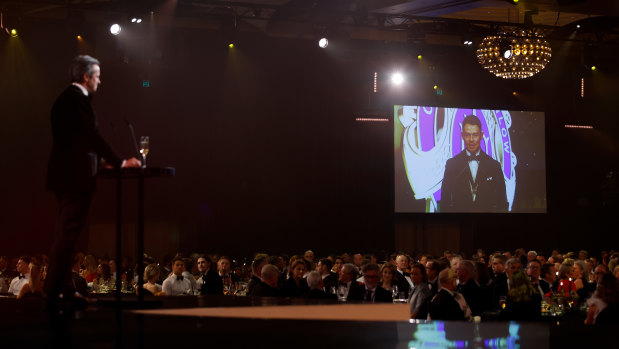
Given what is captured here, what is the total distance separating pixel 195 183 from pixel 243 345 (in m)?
11.3

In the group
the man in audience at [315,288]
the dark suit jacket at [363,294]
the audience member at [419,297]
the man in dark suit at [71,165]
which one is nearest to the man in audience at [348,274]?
the dark suit jacket at [363,294]

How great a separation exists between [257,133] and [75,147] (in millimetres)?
10805

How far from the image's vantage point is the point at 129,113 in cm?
1344

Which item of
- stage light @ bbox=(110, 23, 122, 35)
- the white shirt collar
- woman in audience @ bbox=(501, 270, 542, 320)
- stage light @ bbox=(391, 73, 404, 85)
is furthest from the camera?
A: stage light @ bbox=(391, 73, 404, 85)

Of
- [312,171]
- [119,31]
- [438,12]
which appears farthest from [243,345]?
[312,171]

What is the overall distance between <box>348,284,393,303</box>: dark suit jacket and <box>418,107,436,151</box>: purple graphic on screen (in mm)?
8200

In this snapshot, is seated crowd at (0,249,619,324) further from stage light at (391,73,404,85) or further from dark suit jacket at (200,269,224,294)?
stage light at (391,73,404,85)

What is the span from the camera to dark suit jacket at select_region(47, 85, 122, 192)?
137 inches

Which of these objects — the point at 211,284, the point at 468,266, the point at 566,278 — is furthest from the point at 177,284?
the point at 566,278

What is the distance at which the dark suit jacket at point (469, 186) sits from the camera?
14531 mm

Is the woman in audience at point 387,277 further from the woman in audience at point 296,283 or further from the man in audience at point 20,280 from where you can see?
the man in audience at point 20,280

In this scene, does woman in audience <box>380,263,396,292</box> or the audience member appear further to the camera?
woman in audience <box>380,263,396,292</box>

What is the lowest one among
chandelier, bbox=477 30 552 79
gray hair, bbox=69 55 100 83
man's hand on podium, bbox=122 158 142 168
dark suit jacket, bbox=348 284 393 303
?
dark suit jacket, bbox=348 284 393 303

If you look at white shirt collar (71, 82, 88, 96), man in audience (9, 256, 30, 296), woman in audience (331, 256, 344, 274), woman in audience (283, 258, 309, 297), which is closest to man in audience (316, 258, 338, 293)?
woman in audience (283, 258, 309, 297)
